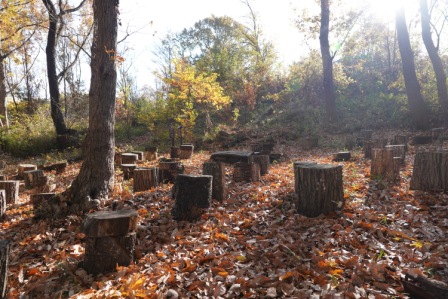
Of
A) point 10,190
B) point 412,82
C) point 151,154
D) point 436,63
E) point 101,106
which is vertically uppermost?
point 436,63

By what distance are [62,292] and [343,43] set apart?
20.5 meters

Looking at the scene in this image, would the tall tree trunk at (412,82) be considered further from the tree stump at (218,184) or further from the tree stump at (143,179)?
the tree stump at (143,179)

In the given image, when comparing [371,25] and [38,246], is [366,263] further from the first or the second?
[371,25]

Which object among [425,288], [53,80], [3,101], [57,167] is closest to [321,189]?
[425,288]

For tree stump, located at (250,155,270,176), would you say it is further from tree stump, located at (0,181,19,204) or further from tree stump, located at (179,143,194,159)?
tree stump, located at (0,181,19,204)

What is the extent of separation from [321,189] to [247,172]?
2968 millimetres

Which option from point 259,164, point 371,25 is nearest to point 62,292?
point 259,164

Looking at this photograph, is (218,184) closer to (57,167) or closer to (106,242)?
(106,242)

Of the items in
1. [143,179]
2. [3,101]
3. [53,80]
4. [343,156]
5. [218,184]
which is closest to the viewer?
[218,184]

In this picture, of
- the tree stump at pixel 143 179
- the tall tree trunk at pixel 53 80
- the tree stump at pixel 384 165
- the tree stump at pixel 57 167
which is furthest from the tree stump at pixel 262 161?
the tall tree trunk at pixel 53 80

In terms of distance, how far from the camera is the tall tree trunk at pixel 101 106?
5.86 meters

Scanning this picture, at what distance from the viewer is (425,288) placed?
8.47ft

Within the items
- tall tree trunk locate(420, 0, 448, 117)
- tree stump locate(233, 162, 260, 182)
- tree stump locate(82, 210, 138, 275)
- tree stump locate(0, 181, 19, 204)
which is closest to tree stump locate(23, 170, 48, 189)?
tree stump locate(0, 181, 19, 204)

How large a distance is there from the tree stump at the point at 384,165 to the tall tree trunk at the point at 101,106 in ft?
19.2
